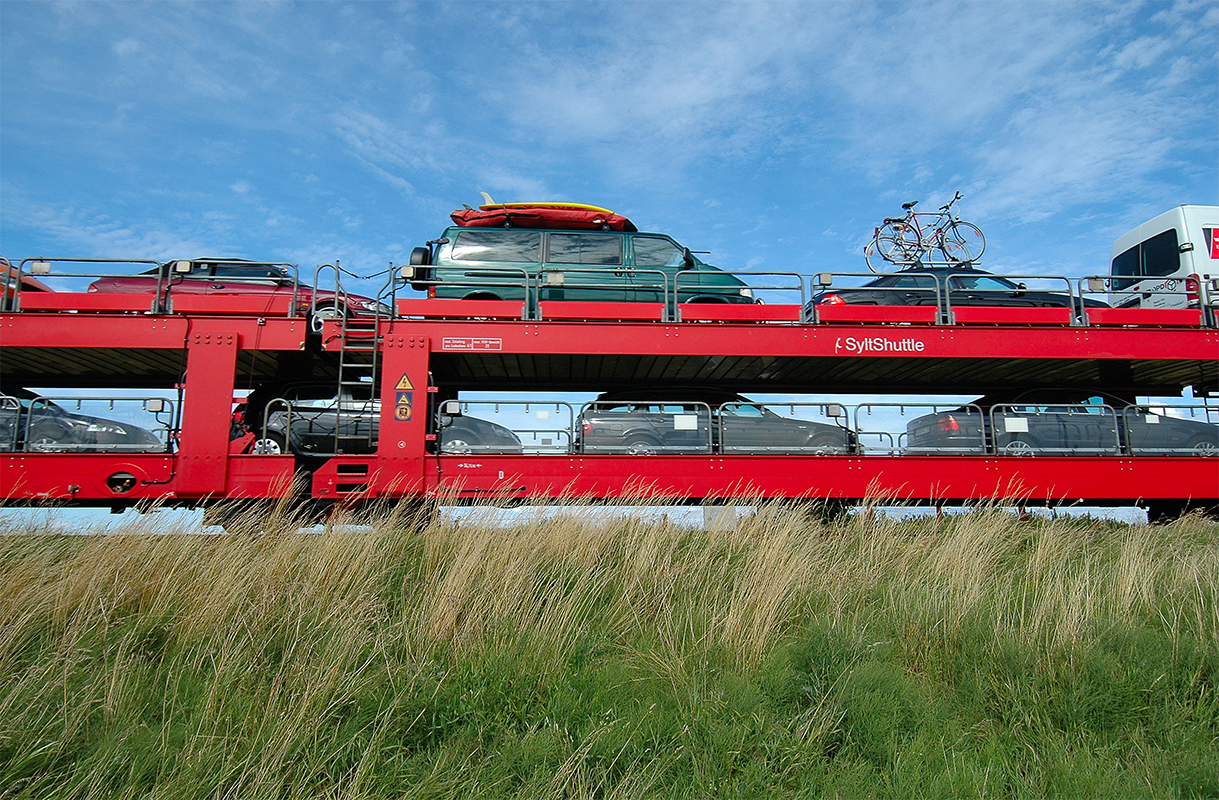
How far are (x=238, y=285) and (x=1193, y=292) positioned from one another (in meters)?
14.9

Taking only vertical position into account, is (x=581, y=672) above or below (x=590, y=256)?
below

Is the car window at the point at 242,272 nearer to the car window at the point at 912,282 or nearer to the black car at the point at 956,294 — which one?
the black car at the point at 956,294

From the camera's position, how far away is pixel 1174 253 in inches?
512

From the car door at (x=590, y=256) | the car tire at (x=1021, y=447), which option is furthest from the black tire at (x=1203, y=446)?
the car door at (x=590, y=256)

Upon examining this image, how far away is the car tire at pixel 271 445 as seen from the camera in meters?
8.67

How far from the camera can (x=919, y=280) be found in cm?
1084

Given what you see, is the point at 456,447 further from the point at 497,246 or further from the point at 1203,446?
the point at 1203,446

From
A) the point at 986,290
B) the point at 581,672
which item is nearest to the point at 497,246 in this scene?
the point at 986,290

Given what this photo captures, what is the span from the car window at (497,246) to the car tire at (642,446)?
3.51 metres

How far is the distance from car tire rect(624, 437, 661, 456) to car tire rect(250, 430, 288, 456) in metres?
4.29

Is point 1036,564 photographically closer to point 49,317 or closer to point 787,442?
point 787,442

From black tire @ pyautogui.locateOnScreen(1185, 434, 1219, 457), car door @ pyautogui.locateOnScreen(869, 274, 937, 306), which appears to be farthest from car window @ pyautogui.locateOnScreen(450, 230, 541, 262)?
black tire @ pyautogui.locateOnScreen(1185, 434, 1219, 457)

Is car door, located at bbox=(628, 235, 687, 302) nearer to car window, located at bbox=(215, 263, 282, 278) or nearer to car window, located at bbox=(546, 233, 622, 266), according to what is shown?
car window, located at bbox=(546, 233, 622, 266)

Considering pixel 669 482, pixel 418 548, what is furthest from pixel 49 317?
pixel 669 482
